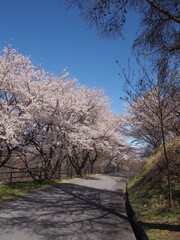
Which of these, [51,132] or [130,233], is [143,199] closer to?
[130,233]

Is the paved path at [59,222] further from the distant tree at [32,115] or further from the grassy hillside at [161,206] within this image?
the distant tree at [32,115]

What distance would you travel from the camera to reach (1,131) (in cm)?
1098

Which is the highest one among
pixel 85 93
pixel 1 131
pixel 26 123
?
pixel 85 93

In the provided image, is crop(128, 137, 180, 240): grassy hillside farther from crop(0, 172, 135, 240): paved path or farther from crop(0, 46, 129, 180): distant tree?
crop(0, 46, 129, 180): distant tree

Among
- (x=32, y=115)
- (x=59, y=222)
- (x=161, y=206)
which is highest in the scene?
(x=32, y=115)

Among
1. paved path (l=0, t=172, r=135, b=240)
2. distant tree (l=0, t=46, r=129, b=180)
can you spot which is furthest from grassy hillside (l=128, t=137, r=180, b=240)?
distant tree (l=0, t=46, r=129, b=180)

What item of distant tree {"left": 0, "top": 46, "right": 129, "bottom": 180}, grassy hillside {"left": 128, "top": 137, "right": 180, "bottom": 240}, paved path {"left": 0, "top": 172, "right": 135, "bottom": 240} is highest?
distant tree {"left": 0, "top": 46, "right": 129, "bottom": 180}

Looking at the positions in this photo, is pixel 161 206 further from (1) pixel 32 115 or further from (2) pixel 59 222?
(1) pixel 32 115

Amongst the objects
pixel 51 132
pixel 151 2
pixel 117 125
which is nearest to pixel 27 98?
pixel 51 132

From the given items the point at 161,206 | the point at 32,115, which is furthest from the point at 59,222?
the point at 32,115

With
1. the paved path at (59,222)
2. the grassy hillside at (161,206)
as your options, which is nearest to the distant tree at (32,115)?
the paved path at (59,222)

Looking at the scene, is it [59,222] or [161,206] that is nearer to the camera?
[59,222]

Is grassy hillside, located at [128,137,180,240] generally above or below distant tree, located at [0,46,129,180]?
below

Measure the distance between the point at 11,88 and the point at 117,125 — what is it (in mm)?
21148
